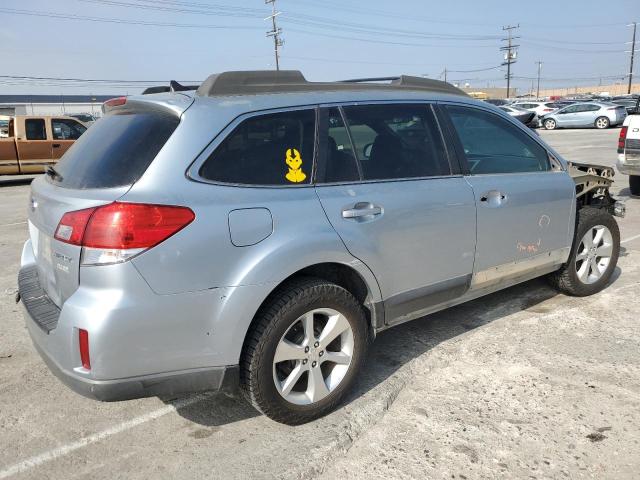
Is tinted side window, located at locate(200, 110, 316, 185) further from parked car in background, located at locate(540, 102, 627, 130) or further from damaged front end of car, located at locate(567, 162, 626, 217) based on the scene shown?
parked car in background, located at locate(540, 102, 627, 130)

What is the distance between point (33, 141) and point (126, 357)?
45.3 feet

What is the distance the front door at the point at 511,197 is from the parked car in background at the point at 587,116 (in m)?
29.9

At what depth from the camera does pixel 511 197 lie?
375 cm

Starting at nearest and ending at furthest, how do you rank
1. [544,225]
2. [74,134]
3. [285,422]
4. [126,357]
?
[126,357] < [285,422] < [544,225] < [74,134]

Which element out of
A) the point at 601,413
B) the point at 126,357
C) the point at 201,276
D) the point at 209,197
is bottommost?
the point at 601,413

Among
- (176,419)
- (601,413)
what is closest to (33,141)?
(176,419)

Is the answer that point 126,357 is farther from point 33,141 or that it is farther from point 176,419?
point 33,141

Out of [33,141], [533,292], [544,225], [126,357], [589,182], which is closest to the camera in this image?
[126,357]

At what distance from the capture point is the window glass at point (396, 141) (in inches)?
123

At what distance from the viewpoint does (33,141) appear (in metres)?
14.1

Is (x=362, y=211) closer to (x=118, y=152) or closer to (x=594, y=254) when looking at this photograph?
(x=118, y=152)

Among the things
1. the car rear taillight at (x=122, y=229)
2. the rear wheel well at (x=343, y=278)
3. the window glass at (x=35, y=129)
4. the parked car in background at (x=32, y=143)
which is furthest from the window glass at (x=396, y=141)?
the window glass at (x=35, y=129)

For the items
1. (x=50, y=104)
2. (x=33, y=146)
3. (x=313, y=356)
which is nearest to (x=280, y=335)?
(x=313, y=356)

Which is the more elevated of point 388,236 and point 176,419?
point 388,236
